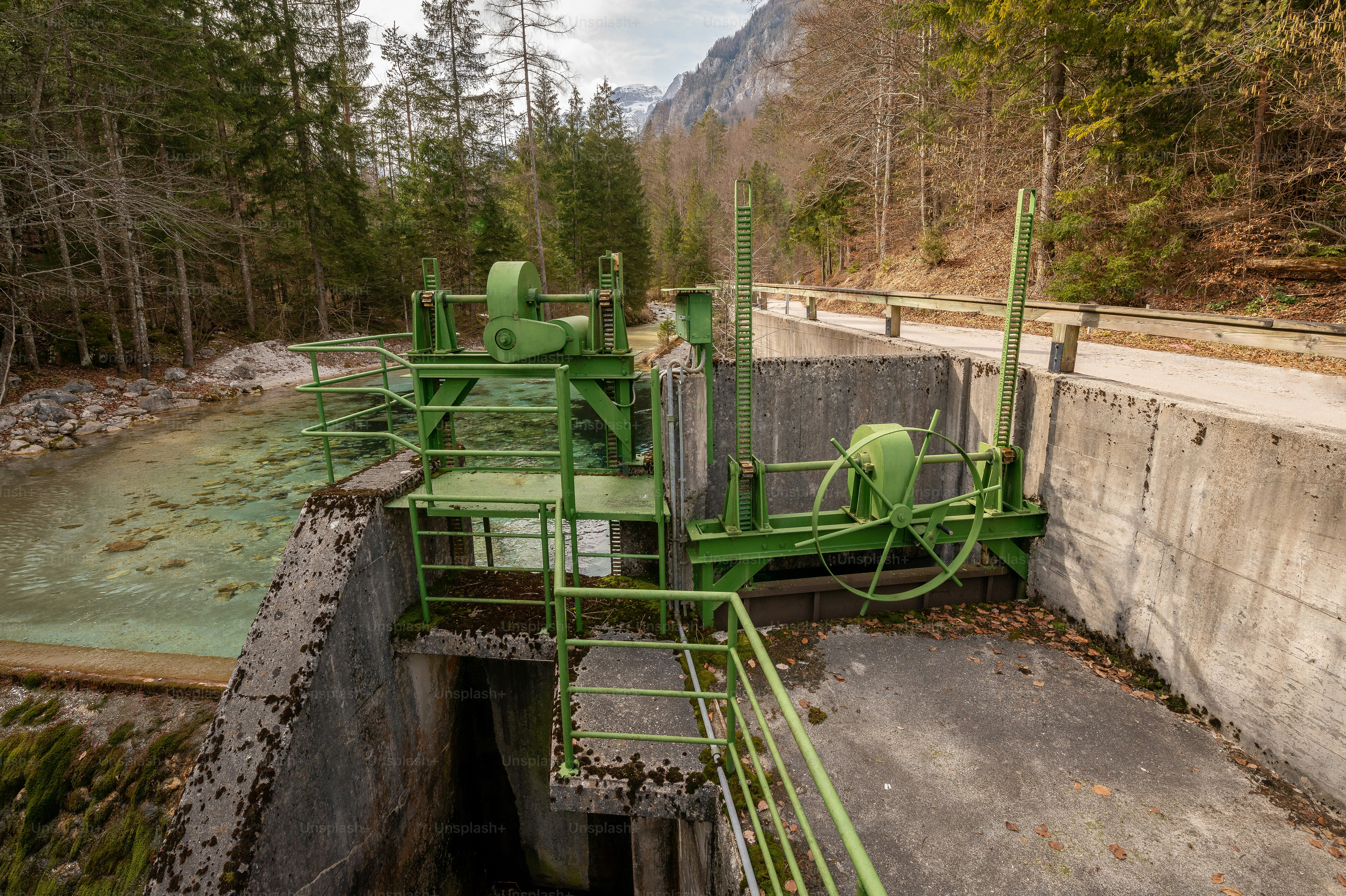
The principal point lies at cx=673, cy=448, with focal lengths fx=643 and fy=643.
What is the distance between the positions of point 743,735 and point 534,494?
8.65 ft

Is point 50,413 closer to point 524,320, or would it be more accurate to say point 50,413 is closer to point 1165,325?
point 524,320

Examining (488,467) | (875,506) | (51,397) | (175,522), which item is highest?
(488,467)

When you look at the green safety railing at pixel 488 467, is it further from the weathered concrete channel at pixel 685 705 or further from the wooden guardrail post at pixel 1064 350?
the wooden guardrail post at pixel 1064 350

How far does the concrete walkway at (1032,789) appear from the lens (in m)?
3.27

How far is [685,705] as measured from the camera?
171 inches

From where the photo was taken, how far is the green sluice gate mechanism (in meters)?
4.77

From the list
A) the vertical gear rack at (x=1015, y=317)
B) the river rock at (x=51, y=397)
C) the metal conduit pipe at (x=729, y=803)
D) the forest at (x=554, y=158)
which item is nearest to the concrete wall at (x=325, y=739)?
the metal conduit pipe at (x=729, y=803)

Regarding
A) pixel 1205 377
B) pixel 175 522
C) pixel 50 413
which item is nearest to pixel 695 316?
pixel 1205 377

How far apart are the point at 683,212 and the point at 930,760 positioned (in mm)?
73368

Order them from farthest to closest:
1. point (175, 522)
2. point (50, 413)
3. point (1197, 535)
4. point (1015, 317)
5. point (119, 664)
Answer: point (50, 413)
point (175, 522)
point (119, 664)
point (1015, 317)
point (1197, 535)

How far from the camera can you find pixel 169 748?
5.21 m

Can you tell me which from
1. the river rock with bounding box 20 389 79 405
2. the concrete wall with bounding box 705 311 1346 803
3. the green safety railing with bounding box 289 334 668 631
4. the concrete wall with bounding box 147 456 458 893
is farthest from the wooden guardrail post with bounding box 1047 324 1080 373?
the river rock with bounding box 20 389 79 405

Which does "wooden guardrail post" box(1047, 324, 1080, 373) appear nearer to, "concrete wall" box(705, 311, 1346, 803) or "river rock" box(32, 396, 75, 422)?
"concrete wall" box(705, 311, 1346, 803)

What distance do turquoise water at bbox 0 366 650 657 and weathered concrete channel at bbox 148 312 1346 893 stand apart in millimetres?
3683
